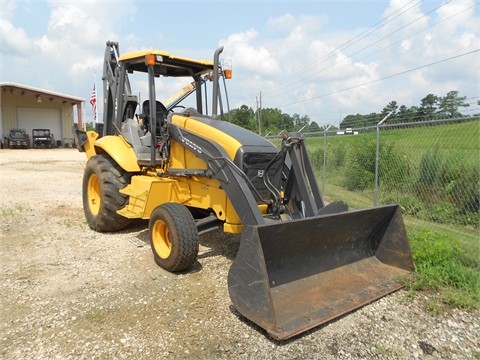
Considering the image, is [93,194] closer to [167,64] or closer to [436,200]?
[167,64]

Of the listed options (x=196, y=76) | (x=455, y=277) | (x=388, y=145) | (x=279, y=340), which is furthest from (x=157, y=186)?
(x=388, y=145)

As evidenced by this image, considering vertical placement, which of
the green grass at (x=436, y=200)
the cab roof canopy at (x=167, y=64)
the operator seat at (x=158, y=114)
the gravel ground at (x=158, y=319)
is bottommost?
the gravel ground at (x=158, y=319)

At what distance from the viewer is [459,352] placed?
10.6 feet

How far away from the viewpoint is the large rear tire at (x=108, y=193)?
6020mm

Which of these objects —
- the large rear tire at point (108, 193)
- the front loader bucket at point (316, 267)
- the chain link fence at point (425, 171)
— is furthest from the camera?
the chain link fence at point (425, 171)

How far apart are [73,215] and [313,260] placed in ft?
17.3

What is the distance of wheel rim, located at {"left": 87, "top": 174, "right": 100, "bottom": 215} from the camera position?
6.81 metres

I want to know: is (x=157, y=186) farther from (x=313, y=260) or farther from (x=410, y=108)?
(x=410, y=108)

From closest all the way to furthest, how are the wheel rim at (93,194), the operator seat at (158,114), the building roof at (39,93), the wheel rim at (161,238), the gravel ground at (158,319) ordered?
the gravel ground at (158,319) < the wheel rim at (161,238) < the operator seat at (158,114) < the wheel rim at (93,194) < the building roof at (39,93)

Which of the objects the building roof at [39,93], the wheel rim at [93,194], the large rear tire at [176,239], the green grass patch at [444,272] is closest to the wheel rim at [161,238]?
the large rear tire at [176,239]

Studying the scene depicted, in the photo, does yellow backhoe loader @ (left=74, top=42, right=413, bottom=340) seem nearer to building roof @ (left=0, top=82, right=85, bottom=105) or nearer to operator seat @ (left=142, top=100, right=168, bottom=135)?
operator seat @ (left=142, top=100, right=168, bottom=135)

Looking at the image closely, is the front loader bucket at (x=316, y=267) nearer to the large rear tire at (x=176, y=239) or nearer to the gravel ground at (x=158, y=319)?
the gravel ground at (x=158, y=319)

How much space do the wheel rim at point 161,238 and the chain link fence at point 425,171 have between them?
4103 mm

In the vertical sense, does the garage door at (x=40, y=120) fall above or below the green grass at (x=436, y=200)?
above
